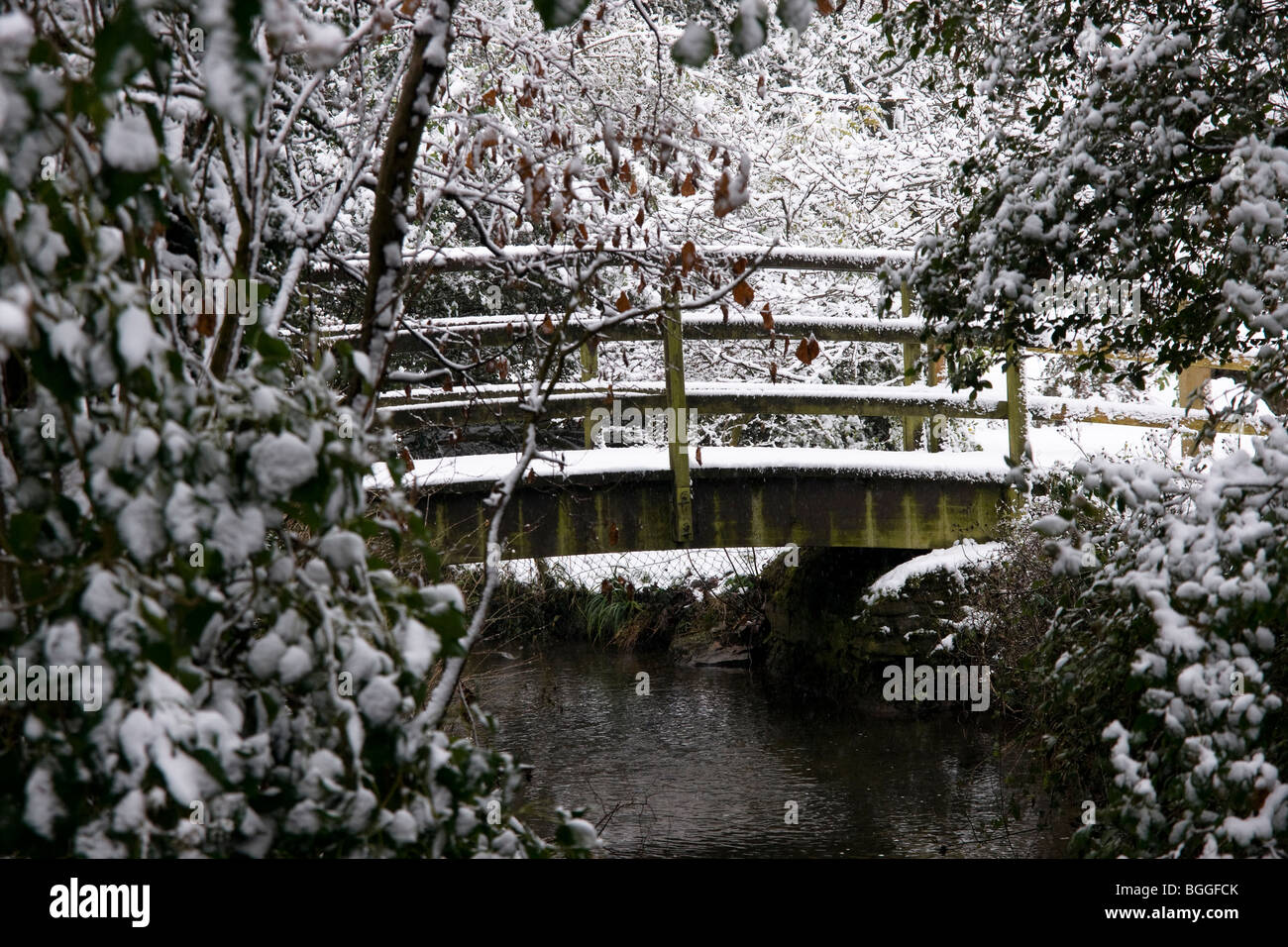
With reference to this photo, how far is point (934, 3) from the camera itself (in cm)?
381

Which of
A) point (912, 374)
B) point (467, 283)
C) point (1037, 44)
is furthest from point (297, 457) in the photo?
point (467, 283)

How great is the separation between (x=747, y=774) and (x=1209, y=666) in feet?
16.9

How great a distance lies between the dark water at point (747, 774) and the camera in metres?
6.02

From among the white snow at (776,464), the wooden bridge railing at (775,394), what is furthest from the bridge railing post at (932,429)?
the white snow at (776,464)

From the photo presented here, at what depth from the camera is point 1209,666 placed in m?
2.19

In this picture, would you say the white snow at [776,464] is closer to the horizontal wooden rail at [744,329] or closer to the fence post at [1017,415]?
the fence post at [1017,415]

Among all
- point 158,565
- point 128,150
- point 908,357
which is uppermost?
point 908,357

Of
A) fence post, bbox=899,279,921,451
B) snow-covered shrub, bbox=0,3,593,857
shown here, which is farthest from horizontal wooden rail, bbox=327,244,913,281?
snow-covered shrub, bbox=0,3,593,857

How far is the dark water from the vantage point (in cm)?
602

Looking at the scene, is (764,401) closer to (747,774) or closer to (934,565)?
(934,565)

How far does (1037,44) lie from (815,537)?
128 inches

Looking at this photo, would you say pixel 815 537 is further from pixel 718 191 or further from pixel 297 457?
pixel 297 457

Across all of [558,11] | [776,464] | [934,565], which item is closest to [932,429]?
[776,464]

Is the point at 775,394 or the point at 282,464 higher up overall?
the point at 775,394
